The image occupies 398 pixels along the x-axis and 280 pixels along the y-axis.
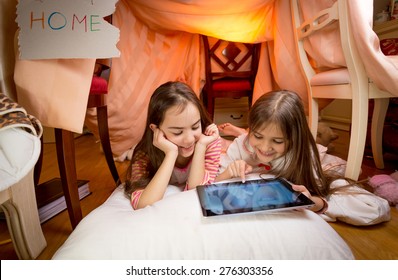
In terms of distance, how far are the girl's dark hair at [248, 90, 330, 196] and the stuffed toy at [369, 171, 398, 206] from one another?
0.85 feet

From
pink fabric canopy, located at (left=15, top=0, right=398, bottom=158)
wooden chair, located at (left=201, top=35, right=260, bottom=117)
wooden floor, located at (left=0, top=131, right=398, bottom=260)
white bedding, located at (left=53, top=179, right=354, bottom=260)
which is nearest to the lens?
white bedding, located at (left=53, top=179, right=354, bottom=260)

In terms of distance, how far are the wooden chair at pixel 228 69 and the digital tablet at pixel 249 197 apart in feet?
3.32

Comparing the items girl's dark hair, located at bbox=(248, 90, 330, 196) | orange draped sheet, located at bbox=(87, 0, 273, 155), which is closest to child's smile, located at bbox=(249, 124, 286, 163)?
girl's dark hair, located at bbox=(248, 90, 330, 196)

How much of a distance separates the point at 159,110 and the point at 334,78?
664 mm

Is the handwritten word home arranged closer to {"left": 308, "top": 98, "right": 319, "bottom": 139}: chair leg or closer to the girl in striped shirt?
the girl in striped shirt

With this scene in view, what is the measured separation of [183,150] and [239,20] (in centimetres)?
80

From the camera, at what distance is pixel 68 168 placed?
0.65 metres

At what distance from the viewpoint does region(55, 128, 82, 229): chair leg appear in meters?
0.64

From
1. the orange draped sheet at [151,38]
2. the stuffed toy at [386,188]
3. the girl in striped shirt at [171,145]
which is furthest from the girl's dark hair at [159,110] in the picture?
the stuffed toy at [386,188]

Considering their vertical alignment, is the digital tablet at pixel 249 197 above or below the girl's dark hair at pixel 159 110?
below

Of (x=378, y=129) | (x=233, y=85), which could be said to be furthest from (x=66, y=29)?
(x=378, y=129)

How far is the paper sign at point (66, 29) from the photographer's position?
18.5 inches

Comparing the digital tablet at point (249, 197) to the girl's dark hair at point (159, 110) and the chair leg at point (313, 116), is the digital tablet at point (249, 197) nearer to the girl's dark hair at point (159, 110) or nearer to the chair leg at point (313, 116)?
the girl's dark hair at point (159, 110)

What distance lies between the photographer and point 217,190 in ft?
1.78
